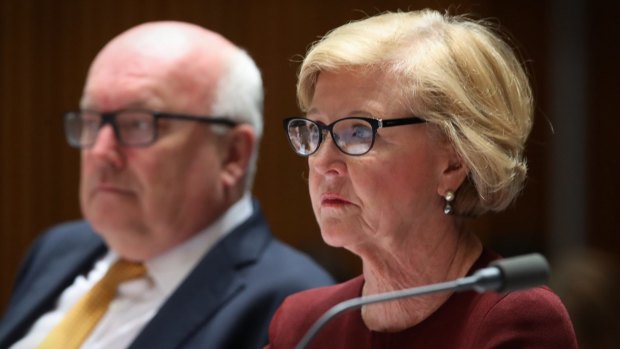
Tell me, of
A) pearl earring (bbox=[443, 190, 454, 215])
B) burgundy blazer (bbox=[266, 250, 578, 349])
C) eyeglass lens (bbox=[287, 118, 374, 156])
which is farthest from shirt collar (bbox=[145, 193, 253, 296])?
pearl earring (bbox=[443, 190, 454, 215])

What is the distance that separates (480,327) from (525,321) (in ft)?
0.25

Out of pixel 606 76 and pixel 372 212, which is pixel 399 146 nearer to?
pixel 372 212

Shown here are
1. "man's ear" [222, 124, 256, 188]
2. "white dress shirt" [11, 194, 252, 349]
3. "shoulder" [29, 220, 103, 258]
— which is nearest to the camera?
"white dress shirt" [11, 194, 252, 349]

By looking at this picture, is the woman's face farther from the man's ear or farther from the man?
the man's ear

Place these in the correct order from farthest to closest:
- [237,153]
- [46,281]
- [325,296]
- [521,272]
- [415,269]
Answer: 1. [46,281]
2. [237,153]
3. [325,296]
4. [415,269]
5. [521,272]

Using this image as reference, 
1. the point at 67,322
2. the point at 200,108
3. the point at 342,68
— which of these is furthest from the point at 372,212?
the point at 67,322

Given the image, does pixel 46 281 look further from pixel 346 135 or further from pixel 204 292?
pixel 346 135

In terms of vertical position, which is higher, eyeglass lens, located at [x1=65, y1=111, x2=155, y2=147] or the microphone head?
the microphone head

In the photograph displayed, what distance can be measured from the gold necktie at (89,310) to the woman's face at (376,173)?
0.98 metres

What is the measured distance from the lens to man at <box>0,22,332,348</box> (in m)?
2.54

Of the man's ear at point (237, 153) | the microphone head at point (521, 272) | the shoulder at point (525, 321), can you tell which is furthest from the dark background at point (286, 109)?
the microphone head at point (521, 272)

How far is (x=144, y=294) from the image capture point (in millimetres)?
2611

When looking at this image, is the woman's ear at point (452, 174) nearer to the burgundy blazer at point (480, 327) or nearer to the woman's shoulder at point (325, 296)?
the burgundy blazer at point (480, 327)

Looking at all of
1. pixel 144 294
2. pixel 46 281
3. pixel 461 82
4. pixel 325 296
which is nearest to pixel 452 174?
pixel 461 82
